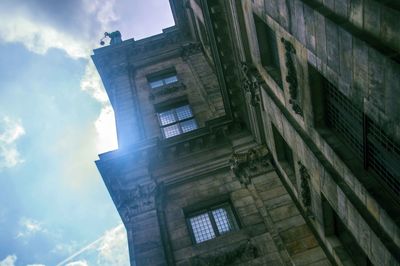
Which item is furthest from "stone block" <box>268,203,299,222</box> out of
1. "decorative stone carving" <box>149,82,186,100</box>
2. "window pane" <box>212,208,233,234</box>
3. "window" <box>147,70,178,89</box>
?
"window" <box>147,70,178,89</box>

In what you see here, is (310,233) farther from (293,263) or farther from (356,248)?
(356,248)

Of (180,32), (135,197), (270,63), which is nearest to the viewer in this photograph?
(270,63)

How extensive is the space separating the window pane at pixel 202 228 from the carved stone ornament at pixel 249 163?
7.77ft

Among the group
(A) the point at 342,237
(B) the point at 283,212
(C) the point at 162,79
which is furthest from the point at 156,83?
(A) the point at 342,237

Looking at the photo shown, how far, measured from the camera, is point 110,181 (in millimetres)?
20469

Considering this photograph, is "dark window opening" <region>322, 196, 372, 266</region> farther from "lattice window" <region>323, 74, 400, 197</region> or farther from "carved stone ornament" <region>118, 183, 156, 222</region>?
"carved stone ornament" <region>118, 183, 156, 222</region>

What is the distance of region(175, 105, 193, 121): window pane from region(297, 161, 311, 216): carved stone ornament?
12.2m

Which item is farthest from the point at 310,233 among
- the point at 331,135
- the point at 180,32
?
the point at 180,32

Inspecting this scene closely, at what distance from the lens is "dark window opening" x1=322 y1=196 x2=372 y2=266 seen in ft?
42.2

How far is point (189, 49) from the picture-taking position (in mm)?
34031

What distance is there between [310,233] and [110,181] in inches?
387

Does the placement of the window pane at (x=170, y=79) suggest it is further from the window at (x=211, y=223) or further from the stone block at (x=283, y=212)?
the stone block at (x=283, y=212)

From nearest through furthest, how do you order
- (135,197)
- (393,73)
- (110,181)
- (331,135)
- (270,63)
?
(393,73) < (331,135) < (270,63) < (135,197) < (110,181)

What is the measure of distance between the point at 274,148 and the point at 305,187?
334 centimetres
